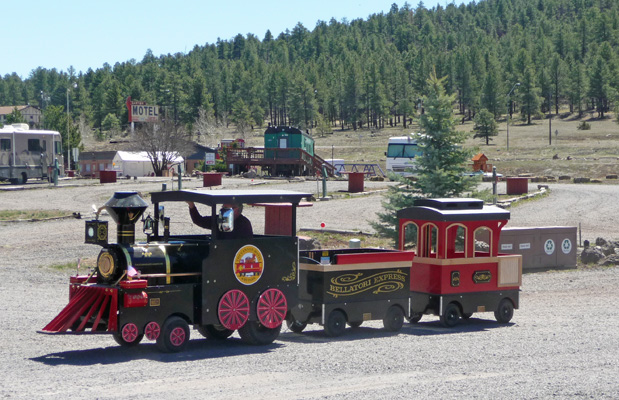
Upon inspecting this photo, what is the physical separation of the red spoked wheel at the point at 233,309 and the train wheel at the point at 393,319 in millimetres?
3062

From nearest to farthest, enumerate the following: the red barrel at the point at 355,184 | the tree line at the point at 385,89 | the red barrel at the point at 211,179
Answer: the red barrel at the point at 355,184, the red barrel at the point at 211,179, the tree line at the point at 385,89

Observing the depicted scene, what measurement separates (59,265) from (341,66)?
6386 inches

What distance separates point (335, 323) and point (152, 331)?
3562mm

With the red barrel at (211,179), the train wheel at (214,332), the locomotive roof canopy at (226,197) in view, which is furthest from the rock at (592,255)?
the red barrel at (211,179)

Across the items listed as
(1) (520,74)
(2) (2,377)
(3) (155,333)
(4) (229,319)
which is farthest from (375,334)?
(1) (520,74)

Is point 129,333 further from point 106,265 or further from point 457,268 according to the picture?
point 457,268

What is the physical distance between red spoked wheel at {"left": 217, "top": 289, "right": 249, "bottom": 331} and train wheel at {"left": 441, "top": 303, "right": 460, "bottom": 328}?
4429mm

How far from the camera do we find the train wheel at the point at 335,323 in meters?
13.1

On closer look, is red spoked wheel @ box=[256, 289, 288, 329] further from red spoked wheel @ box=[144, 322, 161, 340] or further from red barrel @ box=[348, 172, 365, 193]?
red barrel @ box=[348, 172, 365, 193]

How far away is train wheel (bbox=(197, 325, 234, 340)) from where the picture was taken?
12602 millimetres

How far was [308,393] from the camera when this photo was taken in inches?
358

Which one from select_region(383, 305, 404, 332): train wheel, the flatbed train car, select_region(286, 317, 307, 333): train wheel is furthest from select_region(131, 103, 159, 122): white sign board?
select_region(383, 305, 404, 332): train wheel

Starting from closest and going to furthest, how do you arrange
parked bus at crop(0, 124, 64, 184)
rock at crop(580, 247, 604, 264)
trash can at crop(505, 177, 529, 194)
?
rock at crop(580, 247, 604, 264), trash can at crop(505, 177, 529, 194), parked bus at crop(0, 124, 64, 184)

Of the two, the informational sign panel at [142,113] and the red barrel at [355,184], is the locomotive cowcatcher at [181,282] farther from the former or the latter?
the informational sign panel at [142,113]
